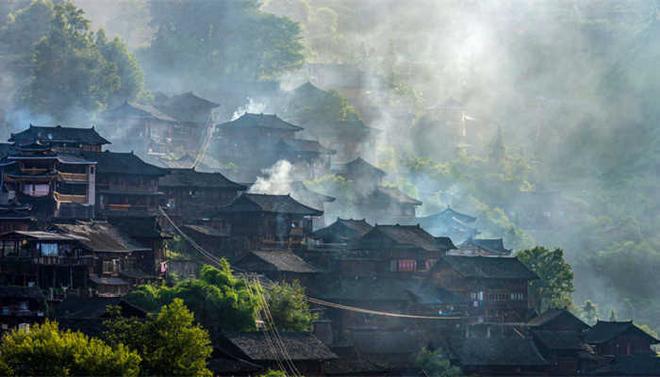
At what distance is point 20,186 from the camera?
3127 inches

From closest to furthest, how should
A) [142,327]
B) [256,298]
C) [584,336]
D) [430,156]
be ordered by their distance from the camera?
[142,327]
[256,298]
[584,336]
[430,156]

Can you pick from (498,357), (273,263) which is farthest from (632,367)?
(273,263)

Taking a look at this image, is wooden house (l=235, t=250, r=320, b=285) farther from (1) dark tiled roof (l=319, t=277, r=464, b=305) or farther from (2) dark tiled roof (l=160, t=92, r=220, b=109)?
(2) dark tiled roof (l=160, t=92, r=220, b=109)

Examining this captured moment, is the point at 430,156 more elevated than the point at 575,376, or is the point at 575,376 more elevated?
the point at 430,156

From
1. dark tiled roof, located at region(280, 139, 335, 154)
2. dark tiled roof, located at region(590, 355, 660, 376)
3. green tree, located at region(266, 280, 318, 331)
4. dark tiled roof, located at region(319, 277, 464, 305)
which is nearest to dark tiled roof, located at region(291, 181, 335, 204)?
dark tiled roof, located at region(280, 139, 335, 154)

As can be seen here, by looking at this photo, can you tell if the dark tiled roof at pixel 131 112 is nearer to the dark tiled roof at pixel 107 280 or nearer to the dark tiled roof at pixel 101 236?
the dark tiled roof at pixel 101 236

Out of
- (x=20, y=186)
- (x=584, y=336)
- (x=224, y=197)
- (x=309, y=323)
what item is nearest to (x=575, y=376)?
(x=584, y=336)

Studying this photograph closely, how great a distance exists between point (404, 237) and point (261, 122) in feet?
65.9

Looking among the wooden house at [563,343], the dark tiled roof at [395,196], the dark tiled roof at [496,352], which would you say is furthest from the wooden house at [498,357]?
the dark tiled roof at [395,196]

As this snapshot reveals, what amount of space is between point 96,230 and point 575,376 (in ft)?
92.2

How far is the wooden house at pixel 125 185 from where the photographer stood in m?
82.8

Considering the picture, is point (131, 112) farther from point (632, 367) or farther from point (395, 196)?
point (632, 367)

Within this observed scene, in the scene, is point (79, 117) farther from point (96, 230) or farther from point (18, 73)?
point (96, 230)

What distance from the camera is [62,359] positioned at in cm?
5469
